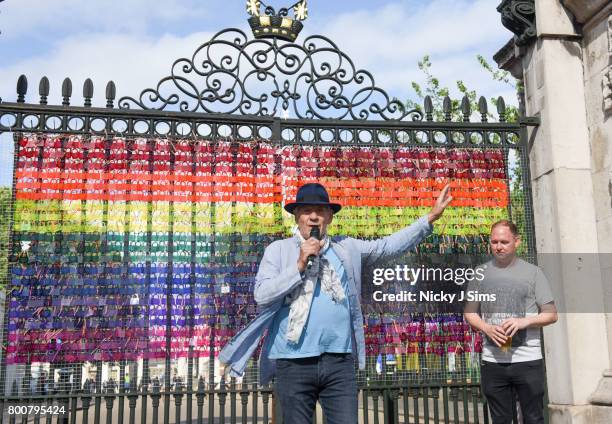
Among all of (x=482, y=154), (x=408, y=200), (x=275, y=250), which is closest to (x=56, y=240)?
(x=275, y=250)

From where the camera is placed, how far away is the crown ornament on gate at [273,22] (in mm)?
6906

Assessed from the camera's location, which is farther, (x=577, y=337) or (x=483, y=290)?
(x=577, y=337)

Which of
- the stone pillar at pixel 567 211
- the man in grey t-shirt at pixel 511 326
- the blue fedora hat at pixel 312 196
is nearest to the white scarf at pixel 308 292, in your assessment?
the blue fedora hat at pixel 312 196

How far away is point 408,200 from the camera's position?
6.80 metres

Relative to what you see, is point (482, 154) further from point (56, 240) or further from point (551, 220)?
point (56, 240)

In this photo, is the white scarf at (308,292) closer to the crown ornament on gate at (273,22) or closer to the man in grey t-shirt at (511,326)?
the man in grey t-shirt at (511,326)

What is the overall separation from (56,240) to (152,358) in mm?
1589

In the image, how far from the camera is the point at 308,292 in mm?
4008

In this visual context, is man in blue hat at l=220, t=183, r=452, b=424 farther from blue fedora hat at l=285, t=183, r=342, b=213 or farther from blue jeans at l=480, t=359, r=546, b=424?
blue jeans at l=480, t=359, r=546, b=424

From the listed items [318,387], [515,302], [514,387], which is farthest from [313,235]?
[514,387]

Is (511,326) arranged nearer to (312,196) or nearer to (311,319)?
(311,319)

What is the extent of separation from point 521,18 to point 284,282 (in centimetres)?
480

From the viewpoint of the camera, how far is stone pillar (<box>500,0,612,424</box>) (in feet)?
19.8

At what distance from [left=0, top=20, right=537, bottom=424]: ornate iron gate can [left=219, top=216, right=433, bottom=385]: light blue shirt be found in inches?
67.7
